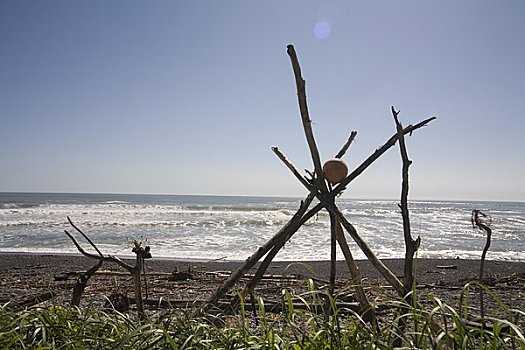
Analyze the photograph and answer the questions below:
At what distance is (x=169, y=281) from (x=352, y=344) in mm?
6530

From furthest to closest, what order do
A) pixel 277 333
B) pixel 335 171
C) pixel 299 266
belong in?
1. pixel 299 266
2. pixel 335 171
3. pixel 277 333

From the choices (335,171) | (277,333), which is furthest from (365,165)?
(277,333)

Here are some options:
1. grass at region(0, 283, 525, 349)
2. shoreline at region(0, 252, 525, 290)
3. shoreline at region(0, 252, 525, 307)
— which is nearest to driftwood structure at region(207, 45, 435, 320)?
shoreline at region(0, 252, 525, 307)

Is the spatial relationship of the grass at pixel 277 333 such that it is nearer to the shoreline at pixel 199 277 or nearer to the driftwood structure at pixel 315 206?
the driftwood structure at pixel 315 206

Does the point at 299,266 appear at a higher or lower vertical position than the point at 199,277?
lower

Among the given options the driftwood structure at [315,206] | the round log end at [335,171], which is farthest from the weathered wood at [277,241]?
the round log end at [335,171]

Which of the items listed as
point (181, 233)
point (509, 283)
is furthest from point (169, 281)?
point (181, 233)

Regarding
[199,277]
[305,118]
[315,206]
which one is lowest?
[199,277]

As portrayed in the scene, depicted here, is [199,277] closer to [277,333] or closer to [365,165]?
[365,165]

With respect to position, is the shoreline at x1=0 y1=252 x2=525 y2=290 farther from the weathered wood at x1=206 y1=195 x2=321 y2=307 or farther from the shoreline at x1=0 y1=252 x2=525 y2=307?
the weathered wood at x1=206 y1=195 x2=321 y2=307

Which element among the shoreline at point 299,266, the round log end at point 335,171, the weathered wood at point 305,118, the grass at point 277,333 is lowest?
the shoreline at point 299,266

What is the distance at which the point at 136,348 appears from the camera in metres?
1.30

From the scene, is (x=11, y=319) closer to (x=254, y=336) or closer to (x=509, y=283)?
(x=254, y=336)

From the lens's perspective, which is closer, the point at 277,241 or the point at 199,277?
the point at 277,241
